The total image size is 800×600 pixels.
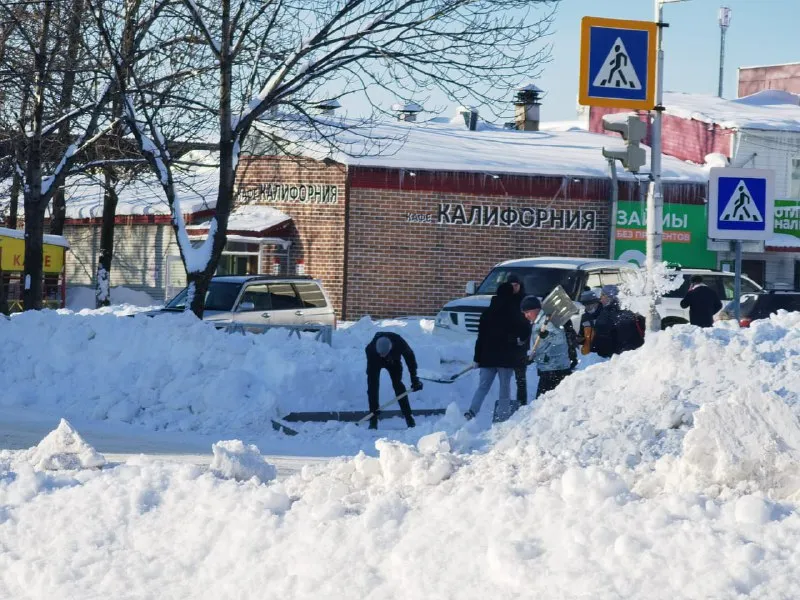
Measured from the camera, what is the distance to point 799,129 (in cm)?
4088

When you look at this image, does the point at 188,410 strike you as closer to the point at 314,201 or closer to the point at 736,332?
the point at 736,332

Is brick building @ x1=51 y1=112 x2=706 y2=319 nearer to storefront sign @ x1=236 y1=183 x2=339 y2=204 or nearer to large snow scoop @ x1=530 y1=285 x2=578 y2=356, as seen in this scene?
storefront sign @ x1=236 y1=183 x2=339 y2=204

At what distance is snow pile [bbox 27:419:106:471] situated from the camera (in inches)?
344

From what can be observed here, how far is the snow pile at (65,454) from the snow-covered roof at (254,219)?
26.1 metres

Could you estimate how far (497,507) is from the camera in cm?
652

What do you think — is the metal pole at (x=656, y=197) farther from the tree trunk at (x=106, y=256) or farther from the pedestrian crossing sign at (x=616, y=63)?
the tree trunk at (x=106, y=256)

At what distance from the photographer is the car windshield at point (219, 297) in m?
21.7

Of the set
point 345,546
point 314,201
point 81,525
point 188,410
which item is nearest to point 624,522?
point 345,546

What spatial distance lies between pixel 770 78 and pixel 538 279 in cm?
3934

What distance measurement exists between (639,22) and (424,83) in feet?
10.2

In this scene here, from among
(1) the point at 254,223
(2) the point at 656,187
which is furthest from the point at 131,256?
(2) the point at 656,187

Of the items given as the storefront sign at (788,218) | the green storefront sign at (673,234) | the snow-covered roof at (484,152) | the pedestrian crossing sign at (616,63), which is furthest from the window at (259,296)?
the storefront sign at (788,218)

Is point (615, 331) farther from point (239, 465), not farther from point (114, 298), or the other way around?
point (114, 298)

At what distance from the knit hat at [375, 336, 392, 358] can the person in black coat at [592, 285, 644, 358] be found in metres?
2.84
